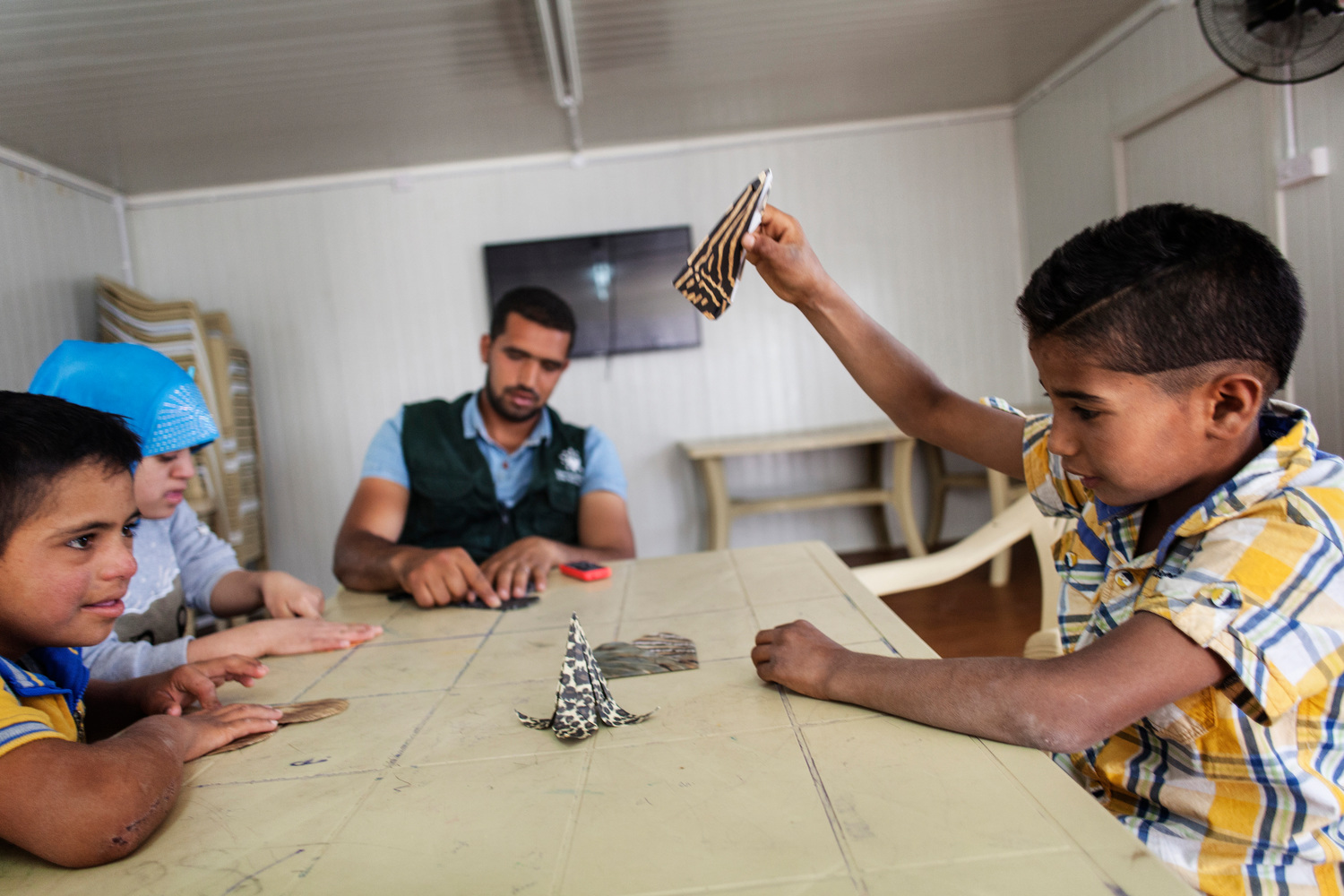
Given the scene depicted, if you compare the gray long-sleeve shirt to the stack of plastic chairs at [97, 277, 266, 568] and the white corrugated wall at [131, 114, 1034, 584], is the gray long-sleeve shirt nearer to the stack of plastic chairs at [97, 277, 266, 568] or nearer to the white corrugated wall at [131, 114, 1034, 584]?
the stack of plastic chairs at [97, 277, 266, 568]

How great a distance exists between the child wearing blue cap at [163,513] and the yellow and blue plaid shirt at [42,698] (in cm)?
34

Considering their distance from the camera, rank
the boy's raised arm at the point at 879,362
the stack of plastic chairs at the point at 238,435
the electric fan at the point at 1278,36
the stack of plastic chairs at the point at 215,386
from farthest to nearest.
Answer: the stack of plastic chairs at the point at 238,435 → the stack of plastic chairs at the point at 215,386 → the electric fan at the point at 1278,36 → the boy's raised arm at the point at 879,362

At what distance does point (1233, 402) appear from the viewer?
865 millimetres

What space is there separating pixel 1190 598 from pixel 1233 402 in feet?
0.76

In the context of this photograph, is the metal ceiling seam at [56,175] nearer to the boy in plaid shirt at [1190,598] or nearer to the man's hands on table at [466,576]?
the man's hands on table at [466,576]

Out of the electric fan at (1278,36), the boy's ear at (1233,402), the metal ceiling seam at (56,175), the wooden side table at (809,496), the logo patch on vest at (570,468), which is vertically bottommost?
the wooden side table at (809,496)

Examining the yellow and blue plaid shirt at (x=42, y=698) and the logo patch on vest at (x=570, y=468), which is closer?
the yellow and blue plaid shirt at (x=42, y=698)

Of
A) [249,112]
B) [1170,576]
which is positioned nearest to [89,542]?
[1170,576]

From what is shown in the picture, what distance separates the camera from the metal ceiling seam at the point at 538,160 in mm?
5082

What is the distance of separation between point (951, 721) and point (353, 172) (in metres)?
5.22

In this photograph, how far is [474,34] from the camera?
3.39m

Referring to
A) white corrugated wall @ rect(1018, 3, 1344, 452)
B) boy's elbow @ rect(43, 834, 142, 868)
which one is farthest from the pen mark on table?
white corrugated wall @ rect(1018, 3, 1344, 452)

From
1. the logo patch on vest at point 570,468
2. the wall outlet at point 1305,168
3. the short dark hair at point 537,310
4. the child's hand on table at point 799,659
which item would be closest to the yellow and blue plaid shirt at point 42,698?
the child's hand on table at point 799,659

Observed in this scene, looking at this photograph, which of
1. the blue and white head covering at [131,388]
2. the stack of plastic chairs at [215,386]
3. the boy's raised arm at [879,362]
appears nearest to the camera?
the boy's raised arm at [879,362]
